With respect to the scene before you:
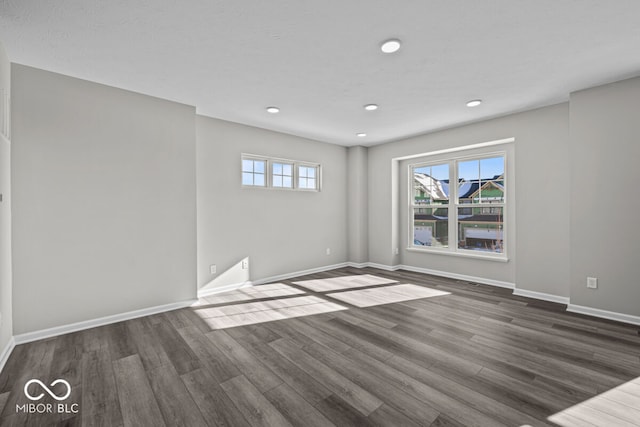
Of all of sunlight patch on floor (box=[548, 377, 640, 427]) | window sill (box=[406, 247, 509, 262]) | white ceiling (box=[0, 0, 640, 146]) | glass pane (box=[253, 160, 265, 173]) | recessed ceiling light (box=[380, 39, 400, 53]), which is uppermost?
white ceiling (box=[0, 0, 640, 146])

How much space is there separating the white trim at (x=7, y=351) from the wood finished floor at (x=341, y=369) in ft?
0.19

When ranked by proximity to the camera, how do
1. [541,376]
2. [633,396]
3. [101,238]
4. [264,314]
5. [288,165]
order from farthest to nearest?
[288,165] → [264,314] → [101,238] → [541,376] → [633,396]

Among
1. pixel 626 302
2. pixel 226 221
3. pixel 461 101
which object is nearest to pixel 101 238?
pixel 226 221

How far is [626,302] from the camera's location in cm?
305

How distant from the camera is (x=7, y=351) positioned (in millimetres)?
2389

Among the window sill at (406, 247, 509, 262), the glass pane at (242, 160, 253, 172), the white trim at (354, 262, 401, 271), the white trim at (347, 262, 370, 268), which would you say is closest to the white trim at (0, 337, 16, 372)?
the glass pane at (242, 160, 253, 172)

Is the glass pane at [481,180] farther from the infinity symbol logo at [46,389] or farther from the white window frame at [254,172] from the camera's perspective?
the infinity symbol logo at [46,389]

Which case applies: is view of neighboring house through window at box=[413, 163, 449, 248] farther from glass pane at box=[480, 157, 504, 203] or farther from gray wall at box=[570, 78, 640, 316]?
gray wall at box=[570, 78, 640, 316]

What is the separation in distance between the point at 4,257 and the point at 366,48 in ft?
11.8

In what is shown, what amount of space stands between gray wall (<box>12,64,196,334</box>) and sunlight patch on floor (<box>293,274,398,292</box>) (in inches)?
72.2

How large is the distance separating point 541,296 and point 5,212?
615 centimetres

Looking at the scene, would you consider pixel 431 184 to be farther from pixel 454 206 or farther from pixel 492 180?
pixel 492 180

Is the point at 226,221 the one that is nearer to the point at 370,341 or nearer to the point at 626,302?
the point at 370,341

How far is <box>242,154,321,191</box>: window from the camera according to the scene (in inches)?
184
